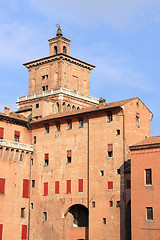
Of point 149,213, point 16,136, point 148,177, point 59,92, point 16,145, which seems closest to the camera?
point 149,213

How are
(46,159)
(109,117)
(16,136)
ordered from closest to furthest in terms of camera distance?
(109,117) < (46,159) < (16,136)

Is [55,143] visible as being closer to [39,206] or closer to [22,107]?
[39,206]

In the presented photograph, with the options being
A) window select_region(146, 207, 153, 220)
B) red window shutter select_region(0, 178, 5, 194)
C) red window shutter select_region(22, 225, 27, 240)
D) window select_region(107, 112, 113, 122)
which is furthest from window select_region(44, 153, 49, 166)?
window select_region(146, 207, 153, 220)

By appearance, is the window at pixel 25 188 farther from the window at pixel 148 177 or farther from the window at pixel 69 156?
the window at pixel 148 177

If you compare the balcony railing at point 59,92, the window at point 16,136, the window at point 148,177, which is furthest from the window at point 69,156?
the balcony railing at point 59,92

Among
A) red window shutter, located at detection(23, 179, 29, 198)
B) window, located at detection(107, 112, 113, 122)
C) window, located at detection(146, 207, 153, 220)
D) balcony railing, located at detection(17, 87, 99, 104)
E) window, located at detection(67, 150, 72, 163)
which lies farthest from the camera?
balcony railing, located at detection(17, 87, 99, 104)

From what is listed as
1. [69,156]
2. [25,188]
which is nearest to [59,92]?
[69,156]

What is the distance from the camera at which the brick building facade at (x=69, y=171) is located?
5022cm

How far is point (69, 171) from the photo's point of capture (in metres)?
54.8

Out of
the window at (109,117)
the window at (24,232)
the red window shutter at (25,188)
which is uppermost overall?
the window at (109,117)

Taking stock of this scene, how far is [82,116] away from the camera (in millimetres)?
55125

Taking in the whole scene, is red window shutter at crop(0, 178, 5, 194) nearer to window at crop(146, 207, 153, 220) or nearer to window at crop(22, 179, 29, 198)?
window at crop(22, 179, 29, 198)

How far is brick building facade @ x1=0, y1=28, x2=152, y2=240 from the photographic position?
50.2 m

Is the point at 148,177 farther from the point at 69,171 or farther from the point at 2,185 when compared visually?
the point at 2,185
